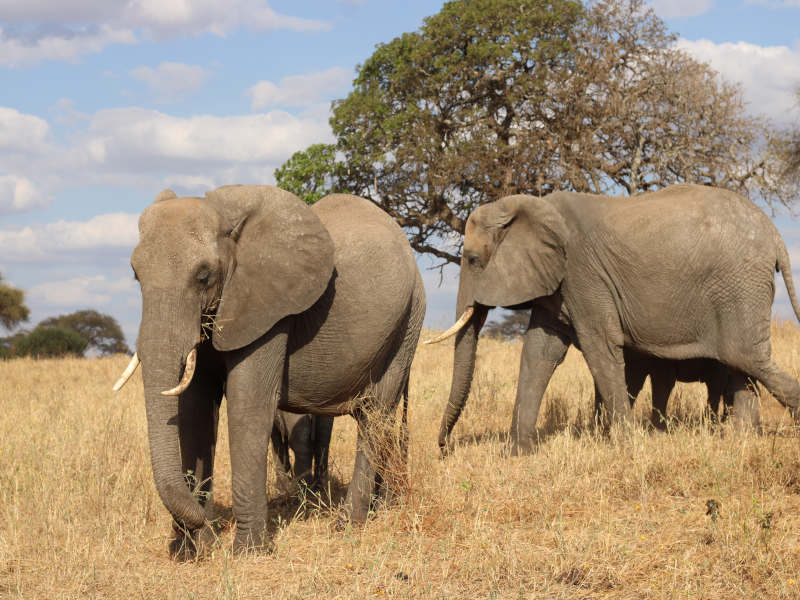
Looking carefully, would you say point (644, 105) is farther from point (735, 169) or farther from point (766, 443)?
point (766, 443)

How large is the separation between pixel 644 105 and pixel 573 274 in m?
12.9

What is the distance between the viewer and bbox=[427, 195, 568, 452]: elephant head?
29.3 feet

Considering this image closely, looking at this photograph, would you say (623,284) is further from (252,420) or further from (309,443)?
(252,420)

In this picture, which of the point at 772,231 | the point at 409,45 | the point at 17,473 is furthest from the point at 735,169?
the point at 17,473

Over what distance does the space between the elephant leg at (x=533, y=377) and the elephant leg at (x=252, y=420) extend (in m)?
3.71

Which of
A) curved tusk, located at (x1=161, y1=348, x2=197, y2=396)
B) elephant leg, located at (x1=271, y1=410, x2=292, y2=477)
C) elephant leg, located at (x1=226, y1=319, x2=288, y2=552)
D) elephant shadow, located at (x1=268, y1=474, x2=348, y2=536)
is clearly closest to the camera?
curved tusk, located at (x1=161, y1=348, x2=197, y2=396)

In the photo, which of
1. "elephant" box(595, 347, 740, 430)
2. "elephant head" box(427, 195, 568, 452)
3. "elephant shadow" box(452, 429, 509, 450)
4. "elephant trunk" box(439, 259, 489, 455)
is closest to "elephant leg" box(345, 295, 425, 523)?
"elephant head" box(427, 195, 568, 452)

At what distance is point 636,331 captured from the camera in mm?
8828

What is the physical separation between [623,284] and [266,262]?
14.2 feet

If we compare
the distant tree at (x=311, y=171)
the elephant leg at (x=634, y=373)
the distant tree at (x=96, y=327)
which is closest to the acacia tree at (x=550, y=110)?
the distant tree at (x=311, y=171)

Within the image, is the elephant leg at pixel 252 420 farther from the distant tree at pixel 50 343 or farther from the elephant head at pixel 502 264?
the distant tree at pixel 50 343

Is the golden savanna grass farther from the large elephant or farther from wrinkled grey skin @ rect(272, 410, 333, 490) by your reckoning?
the large elephant

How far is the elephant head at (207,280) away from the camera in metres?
5.31

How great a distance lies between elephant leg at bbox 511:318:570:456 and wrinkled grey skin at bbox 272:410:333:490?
2.21 metres
